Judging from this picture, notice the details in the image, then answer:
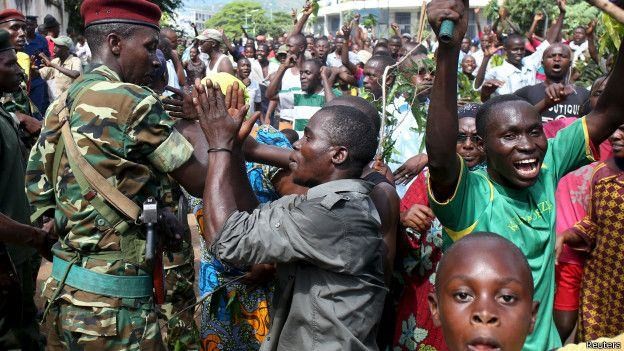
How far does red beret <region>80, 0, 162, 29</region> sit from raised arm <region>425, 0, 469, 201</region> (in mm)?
1340

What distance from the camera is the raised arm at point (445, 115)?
264 centimetres

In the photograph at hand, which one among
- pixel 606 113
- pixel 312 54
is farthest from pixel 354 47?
pixel 606 113

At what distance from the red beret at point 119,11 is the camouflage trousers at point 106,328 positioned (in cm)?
121

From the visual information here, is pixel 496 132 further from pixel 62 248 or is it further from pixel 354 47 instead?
pixel 354 47

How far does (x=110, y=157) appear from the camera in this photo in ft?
10.2

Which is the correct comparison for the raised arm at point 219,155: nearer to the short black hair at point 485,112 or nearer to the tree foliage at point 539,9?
the short black hair at point 485,112

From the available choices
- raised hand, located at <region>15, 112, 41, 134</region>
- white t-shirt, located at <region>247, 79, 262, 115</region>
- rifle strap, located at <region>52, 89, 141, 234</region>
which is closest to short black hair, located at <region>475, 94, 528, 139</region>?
rifle strap, located at <region>52, 89, 141, 234</region>

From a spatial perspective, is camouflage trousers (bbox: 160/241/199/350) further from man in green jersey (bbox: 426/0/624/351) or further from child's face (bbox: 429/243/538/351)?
child's face (bbox: 429/243/538/351)

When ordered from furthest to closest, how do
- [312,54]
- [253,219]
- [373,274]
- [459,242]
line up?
[312,54] → [373,274] → [253,219] → [459,242]

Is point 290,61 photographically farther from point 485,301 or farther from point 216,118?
point 485,301

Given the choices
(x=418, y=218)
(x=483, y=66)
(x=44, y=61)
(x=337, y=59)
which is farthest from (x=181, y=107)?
(x=337, y=59)

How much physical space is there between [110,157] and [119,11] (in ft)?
2.16

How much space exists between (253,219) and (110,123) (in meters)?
0.74

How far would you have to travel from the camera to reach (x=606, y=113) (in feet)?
10.7
